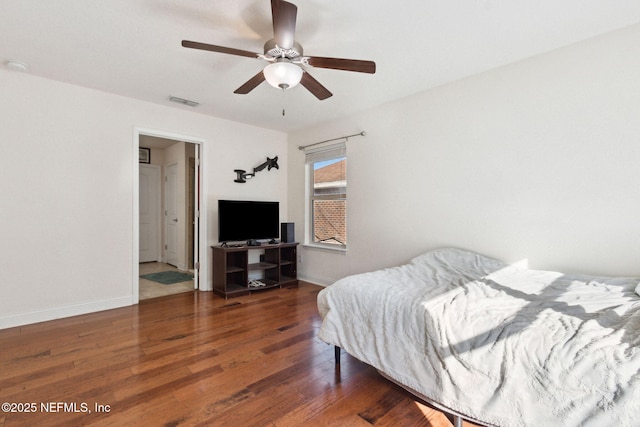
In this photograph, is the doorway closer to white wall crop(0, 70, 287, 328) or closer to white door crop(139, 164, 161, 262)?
white door crop(139, 164, 161, 262)

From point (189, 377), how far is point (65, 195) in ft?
8.17

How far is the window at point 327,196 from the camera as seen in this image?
165 inches

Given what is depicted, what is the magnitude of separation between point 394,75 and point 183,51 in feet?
6.19

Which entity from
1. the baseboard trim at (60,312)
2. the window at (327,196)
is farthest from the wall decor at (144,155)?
the window at (327,196)

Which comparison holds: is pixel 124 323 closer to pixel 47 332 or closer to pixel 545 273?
pixel 47 332

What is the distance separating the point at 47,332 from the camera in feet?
8.96

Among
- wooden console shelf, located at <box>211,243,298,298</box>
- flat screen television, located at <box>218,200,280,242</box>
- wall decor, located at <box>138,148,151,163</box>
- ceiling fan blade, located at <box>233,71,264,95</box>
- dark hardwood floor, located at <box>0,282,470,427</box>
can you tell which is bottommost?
dark hardwood floor, located at <box>0,282,470,427</box>

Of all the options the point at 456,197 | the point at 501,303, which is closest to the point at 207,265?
the point at 456,197

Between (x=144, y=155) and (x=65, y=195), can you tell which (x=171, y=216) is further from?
(x=65, y=195)

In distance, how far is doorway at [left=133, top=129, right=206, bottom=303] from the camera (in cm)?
493

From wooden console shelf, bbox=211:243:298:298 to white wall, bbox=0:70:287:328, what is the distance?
3.34ft

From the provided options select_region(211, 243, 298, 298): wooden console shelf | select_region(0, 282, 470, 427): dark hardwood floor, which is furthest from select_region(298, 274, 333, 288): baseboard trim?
select_region(0, 282, 470, 427): dark hardwood floor

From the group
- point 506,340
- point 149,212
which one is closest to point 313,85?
point 506,340

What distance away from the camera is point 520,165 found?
259 cm
